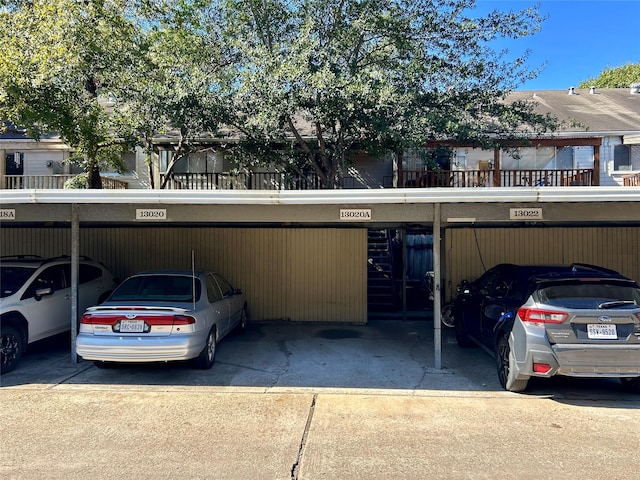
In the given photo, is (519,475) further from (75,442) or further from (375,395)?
(75,442)

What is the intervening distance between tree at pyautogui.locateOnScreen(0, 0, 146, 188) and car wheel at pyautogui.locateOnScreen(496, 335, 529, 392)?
10.3 metres

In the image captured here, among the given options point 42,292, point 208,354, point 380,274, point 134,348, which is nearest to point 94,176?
point 42,292

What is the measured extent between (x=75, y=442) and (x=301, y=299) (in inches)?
277

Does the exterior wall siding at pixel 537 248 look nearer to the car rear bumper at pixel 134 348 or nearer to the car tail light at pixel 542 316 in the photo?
the car tail light at pixel 542 316

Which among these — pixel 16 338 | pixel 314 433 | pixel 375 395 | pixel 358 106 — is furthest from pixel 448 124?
pixel 16 338

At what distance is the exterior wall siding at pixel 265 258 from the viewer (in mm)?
11039

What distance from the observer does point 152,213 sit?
23.2ft

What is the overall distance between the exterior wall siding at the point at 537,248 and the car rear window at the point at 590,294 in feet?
18.9

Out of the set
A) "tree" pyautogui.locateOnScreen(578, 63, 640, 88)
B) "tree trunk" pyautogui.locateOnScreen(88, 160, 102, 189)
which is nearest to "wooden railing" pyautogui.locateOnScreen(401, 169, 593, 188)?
"tree trunk" pyautogui.locateOnScreen(88, 160, 102, 189)

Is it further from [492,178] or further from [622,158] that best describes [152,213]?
[622,158]

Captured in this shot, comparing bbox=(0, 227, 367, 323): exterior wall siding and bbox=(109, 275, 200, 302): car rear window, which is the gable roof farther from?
bbox=(109, 275, 200, 302): car rear window

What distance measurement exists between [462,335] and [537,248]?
13.6 feet

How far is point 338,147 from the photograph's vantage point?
1200 centimetres

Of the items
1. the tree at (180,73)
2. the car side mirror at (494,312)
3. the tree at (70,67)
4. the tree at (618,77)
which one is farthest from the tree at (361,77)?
the tree at (618,77)
